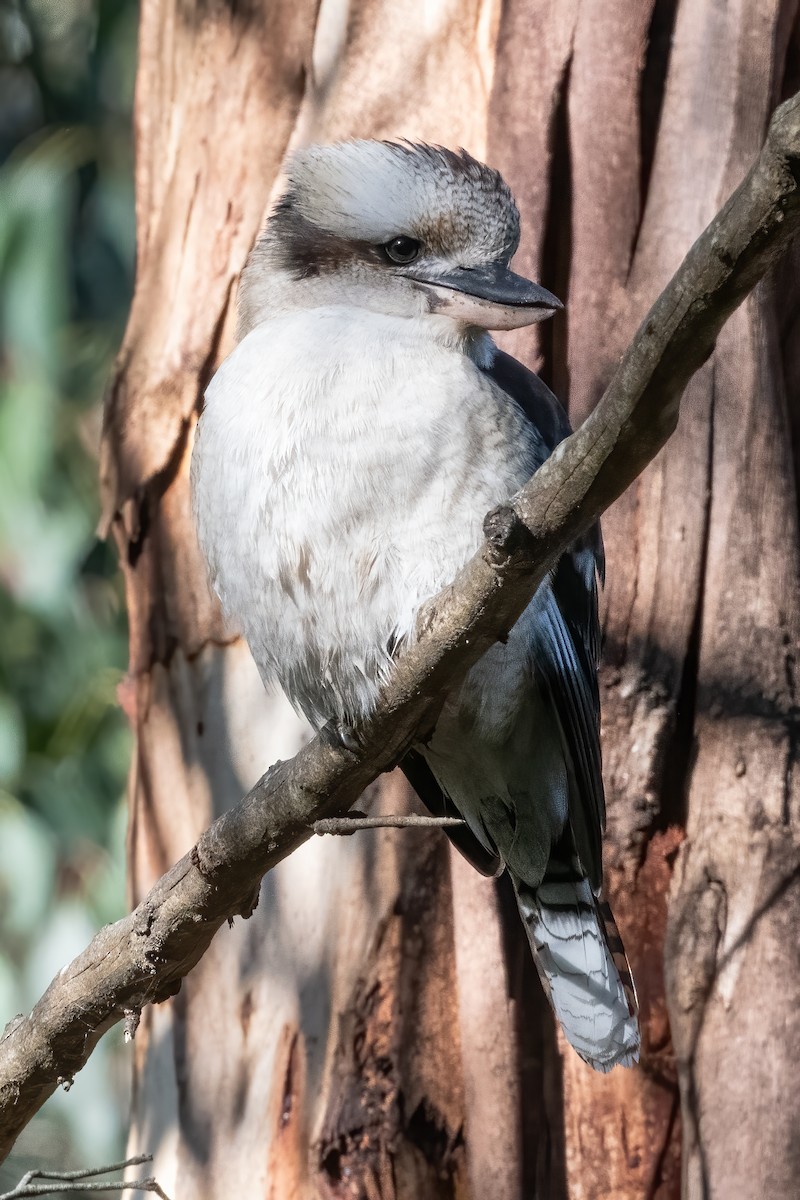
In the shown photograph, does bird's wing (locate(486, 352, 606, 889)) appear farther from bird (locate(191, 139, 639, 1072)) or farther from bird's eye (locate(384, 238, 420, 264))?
bird's eye (locate(384, 238, 420, 264))

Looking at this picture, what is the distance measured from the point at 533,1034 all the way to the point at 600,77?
1.44 meters

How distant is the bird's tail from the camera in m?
1.86

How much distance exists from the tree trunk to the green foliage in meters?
1.34

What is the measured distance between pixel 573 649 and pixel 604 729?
0.27 meters

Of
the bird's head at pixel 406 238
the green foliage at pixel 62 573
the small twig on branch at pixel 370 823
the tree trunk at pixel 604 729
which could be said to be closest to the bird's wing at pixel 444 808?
the tree trunk at pixel 604 729

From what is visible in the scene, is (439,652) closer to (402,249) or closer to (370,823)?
(370,823)

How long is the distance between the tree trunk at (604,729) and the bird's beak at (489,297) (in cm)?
41

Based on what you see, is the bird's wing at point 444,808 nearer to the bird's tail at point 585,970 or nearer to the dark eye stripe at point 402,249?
the bird's tail at point 585,970

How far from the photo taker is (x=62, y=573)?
4074 millimetres

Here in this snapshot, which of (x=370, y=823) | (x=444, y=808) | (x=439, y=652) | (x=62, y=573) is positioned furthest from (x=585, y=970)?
(x=62, y=573)

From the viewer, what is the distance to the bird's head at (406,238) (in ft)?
5.96

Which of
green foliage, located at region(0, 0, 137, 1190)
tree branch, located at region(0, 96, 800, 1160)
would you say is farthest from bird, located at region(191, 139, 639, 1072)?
green foliage, located at region(0, 0, 137, 1190)

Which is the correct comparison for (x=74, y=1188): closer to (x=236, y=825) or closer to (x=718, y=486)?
(x=236, y=825)

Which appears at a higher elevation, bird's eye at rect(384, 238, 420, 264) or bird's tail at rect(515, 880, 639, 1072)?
bird's eye at rect(384, 238, 420, 264)
